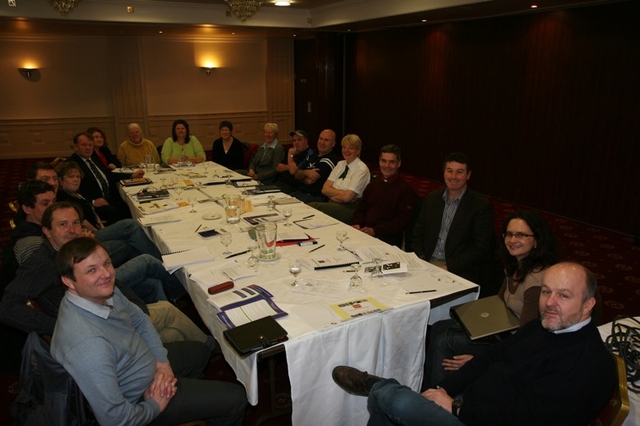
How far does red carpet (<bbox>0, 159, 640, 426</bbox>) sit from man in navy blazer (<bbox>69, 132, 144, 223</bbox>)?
1.27 meters

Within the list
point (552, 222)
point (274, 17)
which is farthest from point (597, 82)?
point (274, 17)

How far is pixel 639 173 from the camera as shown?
5.66 meters

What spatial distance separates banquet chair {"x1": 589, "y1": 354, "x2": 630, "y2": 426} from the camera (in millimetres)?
1605

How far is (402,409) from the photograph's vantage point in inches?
75.9

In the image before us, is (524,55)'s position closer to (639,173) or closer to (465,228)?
(639,173)

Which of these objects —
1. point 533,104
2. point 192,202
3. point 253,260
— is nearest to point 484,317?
point 253,260

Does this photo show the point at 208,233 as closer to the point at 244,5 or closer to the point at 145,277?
the point at 145,277

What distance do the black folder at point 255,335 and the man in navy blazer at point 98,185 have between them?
3.55 metres

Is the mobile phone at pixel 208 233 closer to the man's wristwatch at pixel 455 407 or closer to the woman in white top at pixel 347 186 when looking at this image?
the woman in white top at pixel 347 186

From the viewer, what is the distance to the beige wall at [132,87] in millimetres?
10914

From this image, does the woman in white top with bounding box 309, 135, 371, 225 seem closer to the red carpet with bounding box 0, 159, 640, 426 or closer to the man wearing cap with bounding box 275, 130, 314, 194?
the man wearing cap with bounding box 275, 130, 314, 194

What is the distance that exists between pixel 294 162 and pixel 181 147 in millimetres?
1974

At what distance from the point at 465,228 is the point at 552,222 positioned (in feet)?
12.2

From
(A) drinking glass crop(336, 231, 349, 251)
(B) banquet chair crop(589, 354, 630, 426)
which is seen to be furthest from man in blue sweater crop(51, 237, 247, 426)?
(B) banquet chair crop(589, 354, 630, 426)
